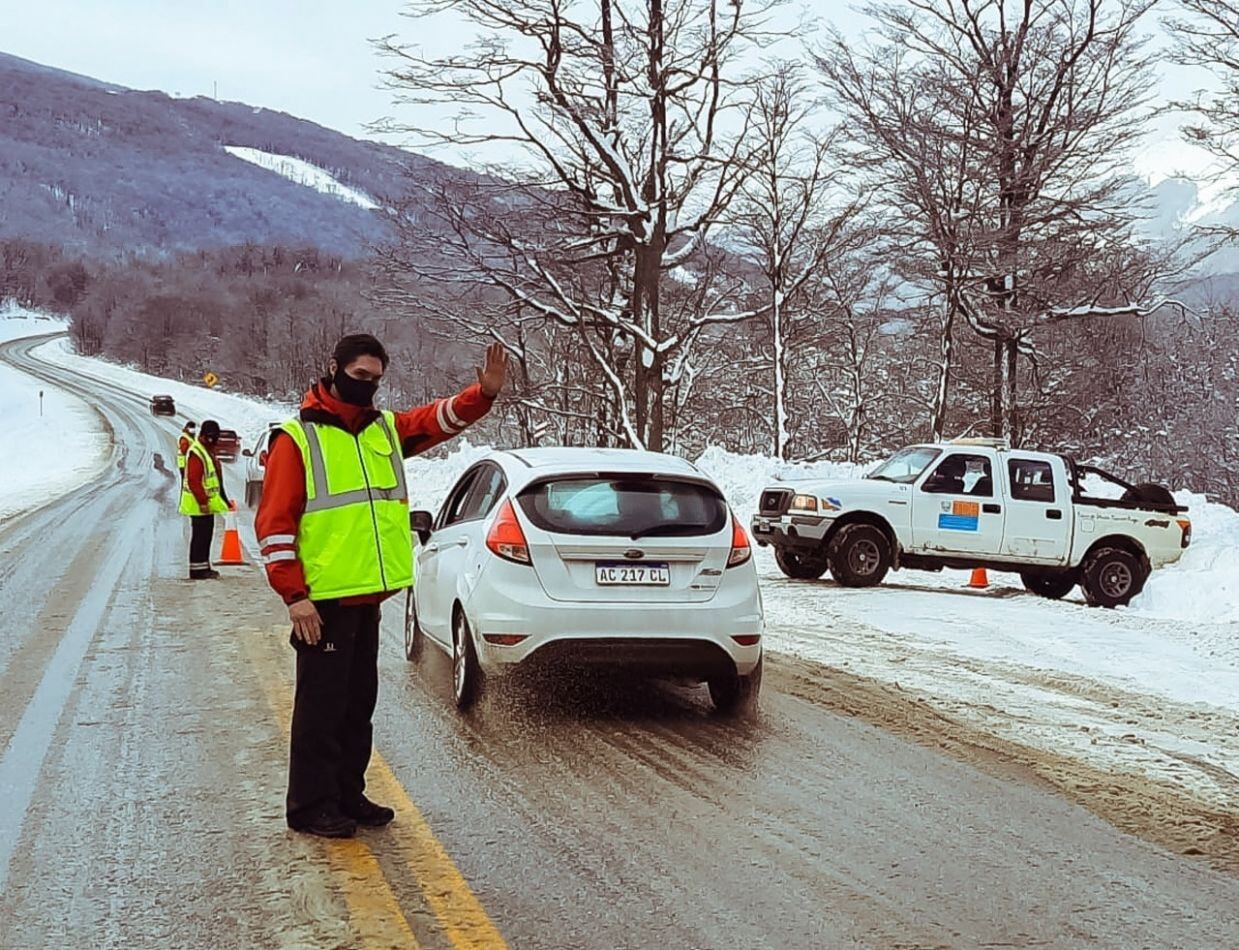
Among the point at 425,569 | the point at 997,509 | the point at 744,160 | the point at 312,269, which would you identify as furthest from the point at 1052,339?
the point at 312,269

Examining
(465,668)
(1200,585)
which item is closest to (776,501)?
(1200,585)

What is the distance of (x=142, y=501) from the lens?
24078 mm

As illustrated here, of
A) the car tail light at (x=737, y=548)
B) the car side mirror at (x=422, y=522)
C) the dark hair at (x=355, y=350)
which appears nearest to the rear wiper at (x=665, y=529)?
the car tail light at (x=737, y=548)

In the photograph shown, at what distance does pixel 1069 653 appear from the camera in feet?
32.1

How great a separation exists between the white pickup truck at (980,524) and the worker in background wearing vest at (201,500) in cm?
625

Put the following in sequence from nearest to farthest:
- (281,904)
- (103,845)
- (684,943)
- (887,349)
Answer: (684,943) < (281,904) < (103,845) < (887,349)

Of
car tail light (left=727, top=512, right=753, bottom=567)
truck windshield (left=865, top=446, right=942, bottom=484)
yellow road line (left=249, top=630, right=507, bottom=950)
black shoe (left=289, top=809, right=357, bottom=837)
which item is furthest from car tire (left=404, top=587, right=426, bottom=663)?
truck windshield (left=865, top=446, right=942, bottom=484)

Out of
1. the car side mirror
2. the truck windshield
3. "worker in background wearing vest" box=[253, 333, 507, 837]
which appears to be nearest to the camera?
"worker in background wearing vest" box=[253, 333, 507, 837]

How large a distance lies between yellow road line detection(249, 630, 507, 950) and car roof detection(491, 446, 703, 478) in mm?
2324

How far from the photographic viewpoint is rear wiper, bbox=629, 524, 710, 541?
22.3 feet

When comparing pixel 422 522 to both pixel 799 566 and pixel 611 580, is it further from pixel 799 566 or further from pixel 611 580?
pixel 799 566

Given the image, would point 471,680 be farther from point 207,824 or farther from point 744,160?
point 744,160

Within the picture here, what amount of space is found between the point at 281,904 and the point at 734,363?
32.1 meters

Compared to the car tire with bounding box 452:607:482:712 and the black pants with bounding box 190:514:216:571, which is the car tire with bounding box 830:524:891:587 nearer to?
the black pants with bounding box 190:514:216:571
